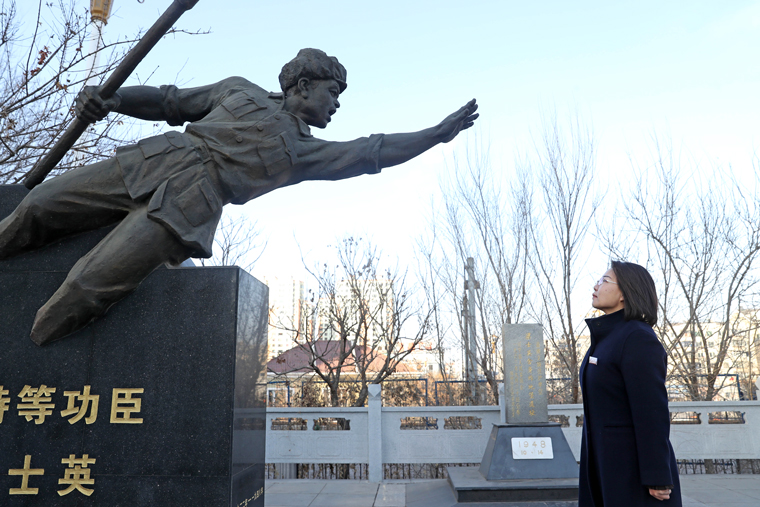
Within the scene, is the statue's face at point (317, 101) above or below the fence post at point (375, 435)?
above

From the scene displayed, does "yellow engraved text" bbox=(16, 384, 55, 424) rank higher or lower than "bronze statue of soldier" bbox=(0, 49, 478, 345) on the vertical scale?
lower

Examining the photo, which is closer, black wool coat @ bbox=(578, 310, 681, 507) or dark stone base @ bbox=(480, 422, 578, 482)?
black wool coat @ bbox=(578, 310, 681, 507)

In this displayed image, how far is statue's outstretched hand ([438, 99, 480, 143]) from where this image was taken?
2.22m

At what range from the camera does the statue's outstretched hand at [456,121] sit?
222 cm

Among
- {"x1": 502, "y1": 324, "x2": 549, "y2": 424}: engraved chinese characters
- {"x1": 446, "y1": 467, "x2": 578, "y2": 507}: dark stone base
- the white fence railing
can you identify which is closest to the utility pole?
the white fence railing

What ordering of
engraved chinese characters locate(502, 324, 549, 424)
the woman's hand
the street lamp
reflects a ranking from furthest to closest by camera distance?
engraved chinese characters locate(502, 324, 549, 424)
the street lamp
the woman's hand

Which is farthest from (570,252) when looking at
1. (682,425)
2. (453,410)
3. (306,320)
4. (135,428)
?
(135,428)

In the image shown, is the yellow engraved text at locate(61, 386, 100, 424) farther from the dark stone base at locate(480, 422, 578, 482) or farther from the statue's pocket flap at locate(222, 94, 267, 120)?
the dark stone base at locate(480, 422, 578, 482)

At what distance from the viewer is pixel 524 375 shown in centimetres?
624

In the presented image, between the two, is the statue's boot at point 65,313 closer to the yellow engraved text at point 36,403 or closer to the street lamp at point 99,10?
the yellow engraved text at point 36,403

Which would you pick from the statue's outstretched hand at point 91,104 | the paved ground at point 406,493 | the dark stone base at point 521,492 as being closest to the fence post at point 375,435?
the paved ground at point 406,493

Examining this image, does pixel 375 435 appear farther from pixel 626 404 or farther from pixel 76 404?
pixel 626 404

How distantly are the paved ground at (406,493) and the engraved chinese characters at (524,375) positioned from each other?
4.07 feet

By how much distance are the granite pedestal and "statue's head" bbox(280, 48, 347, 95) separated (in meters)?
0.92
